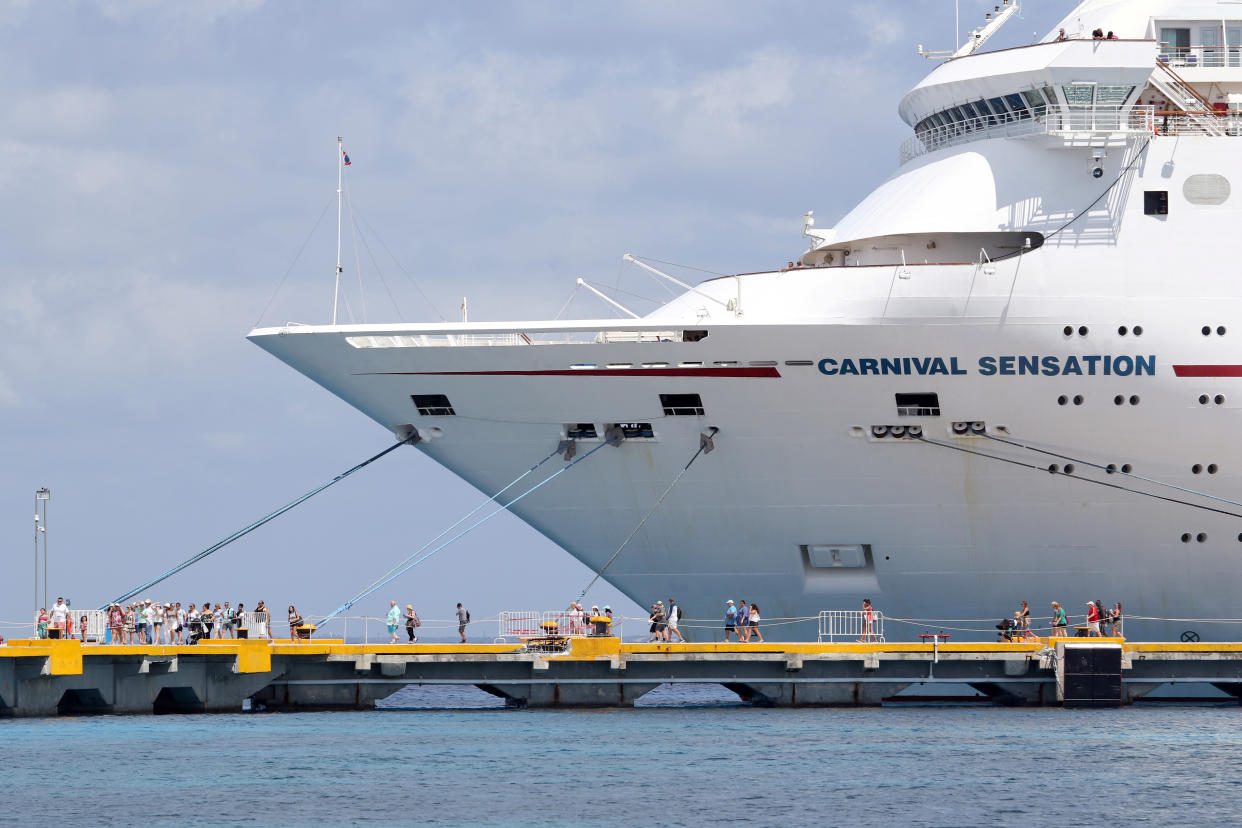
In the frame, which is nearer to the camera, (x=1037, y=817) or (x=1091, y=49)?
(x=1037, y=817)

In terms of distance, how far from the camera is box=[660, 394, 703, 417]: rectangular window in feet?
112

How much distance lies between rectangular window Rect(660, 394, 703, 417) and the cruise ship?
6cm

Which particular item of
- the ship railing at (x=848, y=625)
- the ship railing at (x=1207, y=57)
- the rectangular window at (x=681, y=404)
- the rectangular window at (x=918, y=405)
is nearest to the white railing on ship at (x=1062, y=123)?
the ship railing at (x=1207, y=57)

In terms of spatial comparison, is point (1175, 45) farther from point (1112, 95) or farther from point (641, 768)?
point (641, 768)

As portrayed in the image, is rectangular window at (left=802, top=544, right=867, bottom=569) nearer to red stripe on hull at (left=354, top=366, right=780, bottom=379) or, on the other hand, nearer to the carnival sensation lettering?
the carnival sensation lettering

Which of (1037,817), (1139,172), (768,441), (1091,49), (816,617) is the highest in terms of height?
(1091,49)

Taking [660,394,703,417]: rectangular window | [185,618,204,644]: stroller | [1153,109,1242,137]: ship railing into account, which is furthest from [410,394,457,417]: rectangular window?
[1153,109,1242,137]: ship railing

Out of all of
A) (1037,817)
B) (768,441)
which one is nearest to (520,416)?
(768,441)

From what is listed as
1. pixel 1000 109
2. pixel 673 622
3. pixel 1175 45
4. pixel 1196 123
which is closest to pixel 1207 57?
pixel 1175 45

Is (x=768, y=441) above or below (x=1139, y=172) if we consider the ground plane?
below

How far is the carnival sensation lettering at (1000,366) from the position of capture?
33.2m

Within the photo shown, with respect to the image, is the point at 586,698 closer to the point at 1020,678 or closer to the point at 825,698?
the point at 825,698

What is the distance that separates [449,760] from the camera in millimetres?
30000

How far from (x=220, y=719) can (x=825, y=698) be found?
10.9 m
